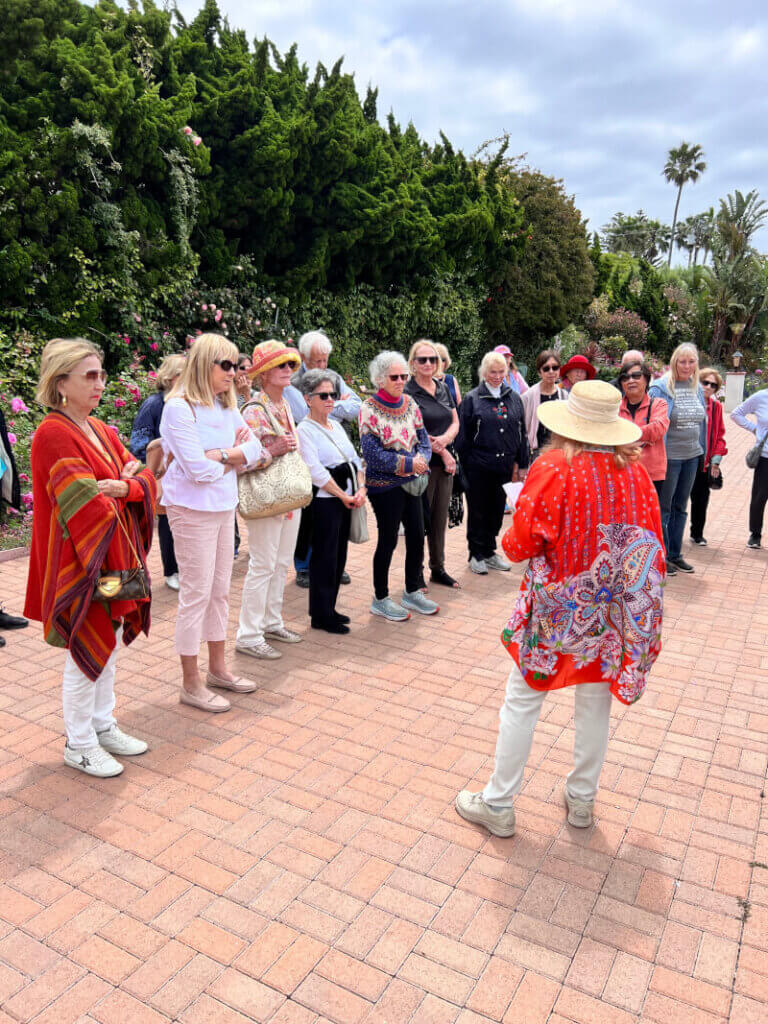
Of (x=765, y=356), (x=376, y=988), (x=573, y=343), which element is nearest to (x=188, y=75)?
(x=376, y=988)

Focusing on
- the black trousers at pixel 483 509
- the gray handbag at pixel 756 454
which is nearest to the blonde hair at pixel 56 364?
the black trousers at pixel 483 509

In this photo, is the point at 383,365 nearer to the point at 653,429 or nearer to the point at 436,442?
the point at 436,442

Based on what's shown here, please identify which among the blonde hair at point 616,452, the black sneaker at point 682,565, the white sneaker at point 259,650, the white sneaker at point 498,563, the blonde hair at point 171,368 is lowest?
the white sneaker at point 259,650

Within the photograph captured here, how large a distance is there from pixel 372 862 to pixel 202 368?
245 cm

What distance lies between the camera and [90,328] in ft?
31.0

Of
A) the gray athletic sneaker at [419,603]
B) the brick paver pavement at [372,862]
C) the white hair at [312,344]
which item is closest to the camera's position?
the brick paver pavement at [372,862]

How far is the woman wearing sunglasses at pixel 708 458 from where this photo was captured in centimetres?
738

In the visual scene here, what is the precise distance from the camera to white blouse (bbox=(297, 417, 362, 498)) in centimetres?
493

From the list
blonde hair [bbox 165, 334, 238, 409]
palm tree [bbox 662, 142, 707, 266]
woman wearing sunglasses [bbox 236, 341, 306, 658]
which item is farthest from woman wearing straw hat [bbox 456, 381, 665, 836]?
palm tree [bbox 662, 142, 707, 266]

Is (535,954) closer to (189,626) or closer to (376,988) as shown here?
(376,988)

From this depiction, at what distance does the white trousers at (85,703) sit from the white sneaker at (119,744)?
4cm

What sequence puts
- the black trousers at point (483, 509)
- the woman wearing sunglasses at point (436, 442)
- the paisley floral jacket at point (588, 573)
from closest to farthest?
the paisley floral jacket at point (588, 573) < the woman wearing sunglasses at point (436, 442) < the black trousers at point (483, 509)

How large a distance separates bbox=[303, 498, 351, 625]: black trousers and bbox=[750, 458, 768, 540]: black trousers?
4.73m

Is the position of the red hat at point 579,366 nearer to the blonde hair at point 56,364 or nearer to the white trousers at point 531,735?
the white trousers at point 531,735
